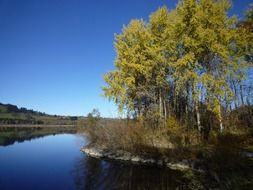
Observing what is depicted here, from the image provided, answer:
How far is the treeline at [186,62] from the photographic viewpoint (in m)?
16.2

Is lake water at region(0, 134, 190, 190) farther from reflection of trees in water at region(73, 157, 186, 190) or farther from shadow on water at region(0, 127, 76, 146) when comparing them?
shadow on water at region(0, 127, 76, 146)

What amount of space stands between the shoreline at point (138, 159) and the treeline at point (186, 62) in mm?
3559

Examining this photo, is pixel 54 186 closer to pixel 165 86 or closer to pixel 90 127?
pixel 165 86

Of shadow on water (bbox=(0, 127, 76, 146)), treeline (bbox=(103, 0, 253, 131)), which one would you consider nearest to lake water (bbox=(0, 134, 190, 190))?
treeline (bbox=(103, 0, 253, 131))

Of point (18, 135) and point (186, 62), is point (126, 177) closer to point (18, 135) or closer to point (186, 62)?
point (186, 62)

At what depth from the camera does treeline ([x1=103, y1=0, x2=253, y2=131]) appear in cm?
1623

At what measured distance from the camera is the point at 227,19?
17.4 meters

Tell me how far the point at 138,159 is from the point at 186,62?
26.5 feet

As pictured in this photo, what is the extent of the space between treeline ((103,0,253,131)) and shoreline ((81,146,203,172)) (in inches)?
140

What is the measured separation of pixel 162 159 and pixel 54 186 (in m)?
7.25

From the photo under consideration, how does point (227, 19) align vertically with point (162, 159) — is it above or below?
above

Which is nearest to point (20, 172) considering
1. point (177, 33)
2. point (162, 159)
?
point (162, 159)

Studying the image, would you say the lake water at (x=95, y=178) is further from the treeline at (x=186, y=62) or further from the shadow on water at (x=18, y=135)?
the shadow on water at (x=18, y=135)

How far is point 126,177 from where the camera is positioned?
13.1 meters
